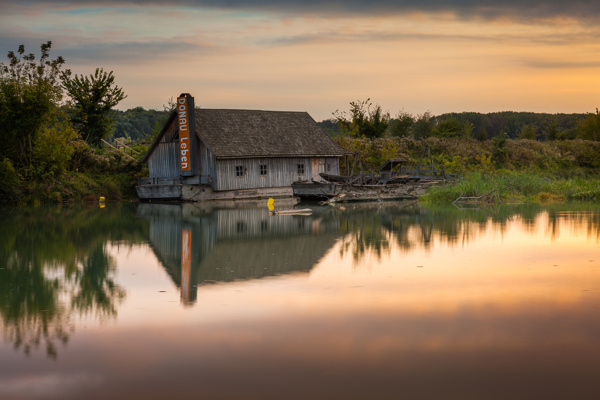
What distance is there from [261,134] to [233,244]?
22.2 m

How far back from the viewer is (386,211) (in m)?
28.2

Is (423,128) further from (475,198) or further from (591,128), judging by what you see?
(475,198)

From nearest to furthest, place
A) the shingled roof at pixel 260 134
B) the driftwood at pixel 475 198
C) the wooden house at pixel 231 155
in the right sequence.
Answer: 1. the driftwood at pixel 475 198
2. the wooden house at pixel 231 155
3. the shingled roof at pixel 260 134

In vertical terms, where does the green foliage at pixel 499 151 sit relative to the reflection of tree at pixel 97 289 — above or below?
above

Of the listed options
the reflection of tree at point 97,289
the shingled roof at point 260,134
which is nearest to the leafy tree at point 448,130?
the shingled roof at point 260,134

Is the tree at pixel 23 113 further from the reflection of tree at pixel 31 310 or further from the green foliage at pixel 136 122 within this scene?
the green foliage at pixel 136 122

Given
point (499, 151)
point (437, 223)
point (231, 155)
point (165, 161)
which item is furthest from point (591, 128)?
point (437, 223)

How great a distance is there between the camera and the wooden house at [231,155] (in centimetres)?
3591

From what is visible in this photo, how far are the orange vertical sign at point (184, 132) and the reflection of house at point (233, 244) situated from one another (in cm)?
797

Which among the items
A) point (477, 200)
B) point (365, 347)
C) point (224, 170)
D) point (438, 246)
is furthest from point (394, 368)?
point (224, 170)

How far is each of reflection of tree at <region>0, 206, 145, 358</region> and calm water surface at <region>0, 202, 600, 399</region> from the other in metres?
0.05

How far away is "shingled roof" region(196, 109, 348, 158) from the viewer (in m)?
37.0

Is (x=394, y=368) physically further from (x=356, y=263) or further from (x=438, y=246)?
(x=438, y=246)

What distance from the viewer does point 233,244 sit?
17766 mm
